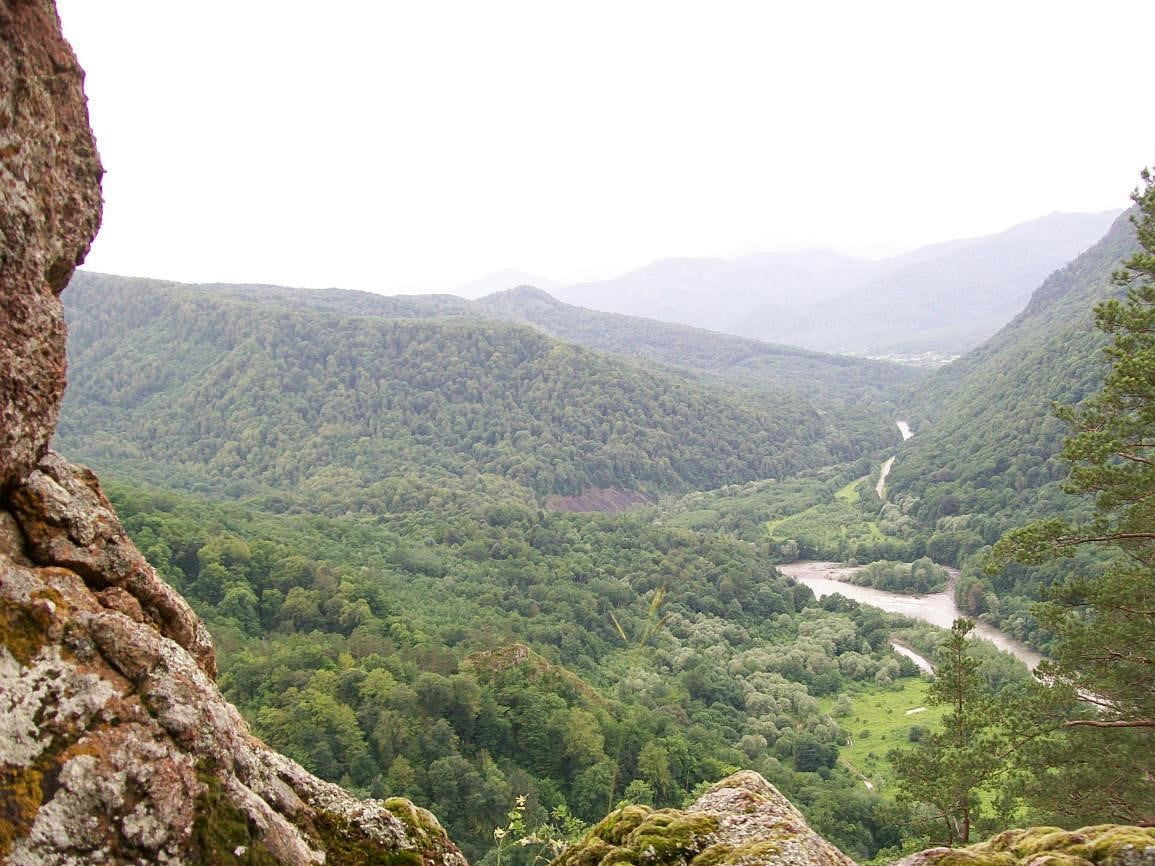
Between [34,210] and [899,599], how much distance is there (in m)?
105

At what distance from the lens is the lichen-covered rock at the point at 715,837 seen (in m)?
7.57

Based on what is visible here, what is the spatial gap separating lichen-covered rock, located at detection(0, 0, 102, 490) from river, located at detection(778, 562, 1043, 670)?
79.2 meters

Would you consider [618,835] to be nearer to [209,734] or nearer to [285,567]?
[209,734]

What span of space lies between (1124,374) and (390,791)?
111ft

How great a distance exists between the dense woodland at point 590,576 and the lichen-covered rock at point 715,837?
1418cm

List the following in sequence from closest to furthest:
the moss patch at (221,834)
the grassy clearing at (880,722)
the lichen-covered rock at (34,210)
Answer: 1. the moss patch at (221,834)
2. the lichen-covered rock at (34,210)
3. the grassy clearing at (880,722)

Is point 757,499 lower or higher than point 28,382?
lower

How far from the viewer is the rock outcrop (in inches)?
221

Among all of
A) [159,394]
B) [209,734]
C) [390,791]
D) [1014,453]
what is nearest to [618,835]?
[209,734]

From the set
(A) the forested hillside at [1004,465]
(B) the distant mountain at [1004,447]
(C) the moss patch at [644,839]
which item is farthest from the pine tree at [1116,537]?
(B) the distant mountain at [1004,447]

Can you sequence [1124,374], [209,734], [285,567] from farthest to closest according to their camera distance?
[285,567]
[1124,374]
[209,734]

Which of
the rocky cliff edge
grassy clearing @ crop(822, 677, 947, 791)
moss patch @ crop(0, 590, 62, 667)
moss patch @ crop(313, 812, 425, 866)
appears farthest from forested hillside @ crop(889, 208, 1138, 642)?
moss patch @ crop(0, 590, 62, 667)

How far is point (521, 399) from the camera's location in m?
192

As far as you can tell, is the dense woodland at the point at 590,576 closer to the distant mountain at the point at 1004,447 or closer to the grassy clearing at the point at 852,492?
the distant mountain at the point at 1004,447
